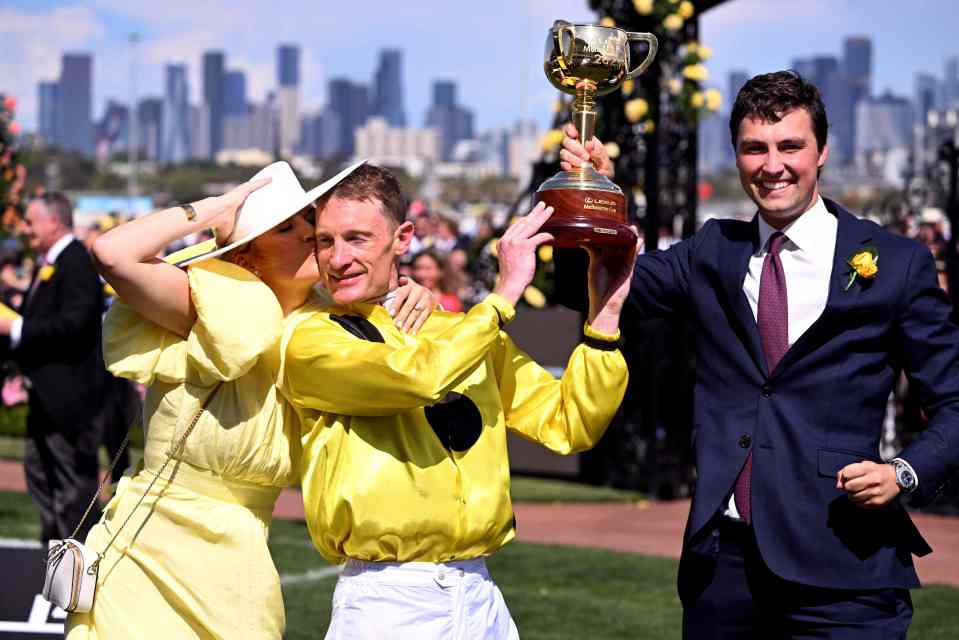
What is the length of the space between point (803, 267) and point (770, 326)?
16 centimetres

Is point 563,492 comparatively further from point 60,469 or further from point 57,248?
point 57,248

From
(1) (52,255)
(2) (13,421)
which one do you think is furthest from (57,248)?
(2) (13,421)

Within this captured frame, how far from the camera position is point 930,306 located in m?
3.65

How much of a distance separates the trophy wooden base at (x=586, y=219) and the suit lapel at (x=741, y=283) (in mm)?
260

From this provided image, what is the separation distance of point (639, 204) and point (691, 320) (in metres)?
7.81

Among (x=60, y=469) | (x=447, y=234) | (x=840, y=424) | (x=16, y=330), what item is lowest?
(x=60, y=469)

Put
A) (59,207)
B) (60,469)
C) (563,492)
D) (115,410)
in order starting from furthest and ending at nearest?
(563,492) < (115,410) < (59,207) < (60,469)

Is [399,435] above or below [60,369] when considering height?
above

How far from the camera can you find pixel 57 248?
8711 millimetres

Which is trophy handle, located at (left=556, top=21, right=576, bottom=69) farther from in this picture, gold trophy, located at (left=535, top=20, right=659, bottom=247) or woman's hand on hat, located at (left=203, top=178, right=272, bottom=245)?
woman's hand on hat, located at (left=203, top=178, right=272, bottom=245)

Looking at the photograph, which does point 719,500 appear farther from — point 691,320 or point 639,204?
point 639,204

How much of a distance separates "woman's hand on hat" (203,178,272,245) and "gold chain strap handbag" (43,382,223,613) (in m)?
0.37

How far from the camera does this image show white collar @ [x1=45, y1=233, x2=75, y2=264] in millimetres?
8695

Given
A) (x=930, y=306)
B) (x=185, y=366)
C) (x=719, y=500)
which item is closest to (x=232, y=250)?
(x=185, y=366)
